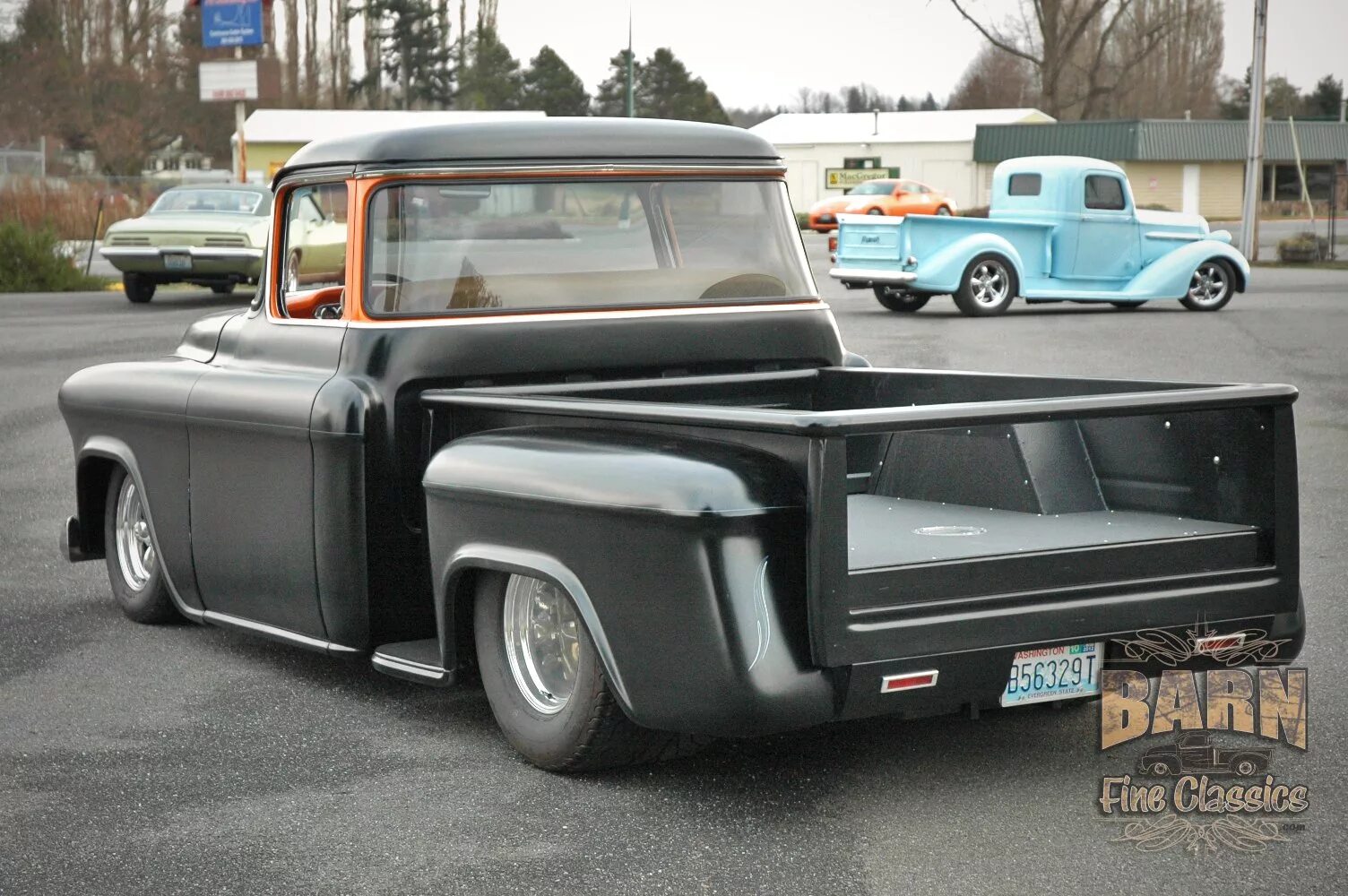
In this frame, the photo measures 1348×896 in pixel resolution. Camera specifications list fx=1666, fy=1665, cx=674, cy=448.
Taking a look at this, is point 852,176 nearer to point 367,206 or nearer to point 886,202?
point 886,202

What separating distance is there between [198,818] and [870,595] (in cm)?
172

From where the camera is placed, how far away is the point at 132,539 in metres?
6.35

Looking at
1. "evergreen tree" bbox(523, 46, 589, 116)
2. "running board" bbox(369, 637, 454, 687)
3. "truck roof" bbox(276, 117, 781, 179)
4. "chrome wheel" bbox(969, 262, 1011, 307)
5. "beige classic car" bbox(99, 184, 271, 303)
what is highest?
"evergreen tree" bbox(523, 46, 589, 116)

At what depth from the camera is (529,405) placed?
4.50 m

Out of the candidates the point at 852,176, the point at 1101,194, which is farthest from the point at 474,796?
the point at 852,176

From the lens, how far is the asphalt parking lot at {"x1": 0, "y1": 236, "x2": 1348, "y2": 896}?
364cm

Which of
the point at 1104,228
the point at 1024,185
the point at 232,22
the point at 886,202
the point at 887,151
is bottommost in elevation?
the point at 1104,228

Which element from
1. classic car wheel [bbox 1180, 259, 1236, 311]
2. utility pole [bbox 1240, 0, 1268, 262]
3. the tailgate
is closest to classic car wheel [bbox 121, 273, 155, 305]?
classic car wheel [bbox 1180, 259, 1236, 311]

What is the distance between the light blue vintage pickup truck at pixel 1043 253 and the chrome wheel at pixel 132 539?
48.2ft

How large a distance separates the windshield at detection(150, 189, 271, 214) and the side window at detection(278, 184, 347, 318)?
16.9 meters

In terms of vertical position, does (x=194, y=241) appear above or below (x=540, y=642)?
above

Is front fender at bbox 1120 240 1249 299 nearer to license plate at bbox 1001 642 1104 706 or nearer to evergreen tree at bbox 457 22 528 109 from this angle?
license plate at bbox 1001 642 1104 706

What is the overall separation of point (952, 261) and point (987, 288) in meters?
0.70

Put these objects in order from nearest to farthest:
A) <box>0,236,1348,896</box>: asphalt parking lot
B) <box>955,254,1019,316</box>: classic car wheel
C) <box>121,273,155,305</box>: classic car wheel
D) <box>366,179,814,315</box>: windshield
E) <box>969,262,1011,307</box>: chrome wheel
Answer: <box>0,236,1348,896</box>: asphalt parking lot, <box>366,179,814,315</box>: windshield, <box>955,254,1019,316</box>: classic car wheel, <box>969,262,1011,307</box>: chrome wheel, <box>121,273,155,305</box>: classic car wheel
